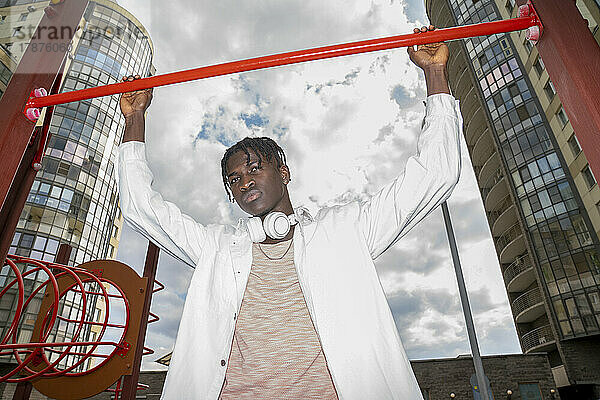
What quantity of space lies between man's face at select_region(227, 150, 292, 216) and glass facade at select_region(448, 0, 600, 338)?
19.8 m

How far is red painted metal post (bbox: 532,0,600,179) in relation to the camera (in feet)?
4.26

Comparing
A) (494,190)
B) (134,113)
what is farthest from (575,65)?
(494,190)

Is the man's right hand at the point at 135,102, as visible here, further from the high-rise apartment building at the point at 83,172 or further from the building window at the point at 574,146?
the building window at the point at 574,146

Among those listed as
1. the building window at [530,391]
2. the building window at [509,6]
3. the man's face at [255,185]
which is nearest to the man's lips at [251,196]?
the man's face at [255,185]

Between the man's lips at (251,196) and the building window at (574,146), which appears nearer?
the man's lips at (251,196)

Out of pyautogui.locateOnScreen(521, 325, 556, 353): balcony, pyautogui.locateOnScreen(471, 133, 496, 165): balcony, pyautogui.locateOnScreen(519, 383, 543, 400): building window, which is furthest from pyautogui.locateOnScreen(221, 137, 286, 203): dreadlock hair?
pyautogui.locateOnScreen(471, 133, 496, 165): balcony

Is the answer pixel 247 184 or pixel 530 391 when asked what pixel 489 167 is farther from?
pixel 247 184

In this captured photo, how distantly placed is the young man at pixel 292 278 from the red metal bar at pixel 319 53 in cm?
31

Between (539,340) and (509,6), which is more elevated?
(509,6)

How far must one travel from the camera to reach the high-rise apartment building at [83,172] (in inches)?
795

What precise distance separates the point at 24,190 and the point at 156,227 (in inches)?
25.5

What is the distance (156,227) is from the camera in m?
2.23

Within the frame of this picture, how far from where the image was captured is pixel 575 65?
1.38m

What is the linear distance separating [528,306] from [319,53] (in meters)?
24.9
